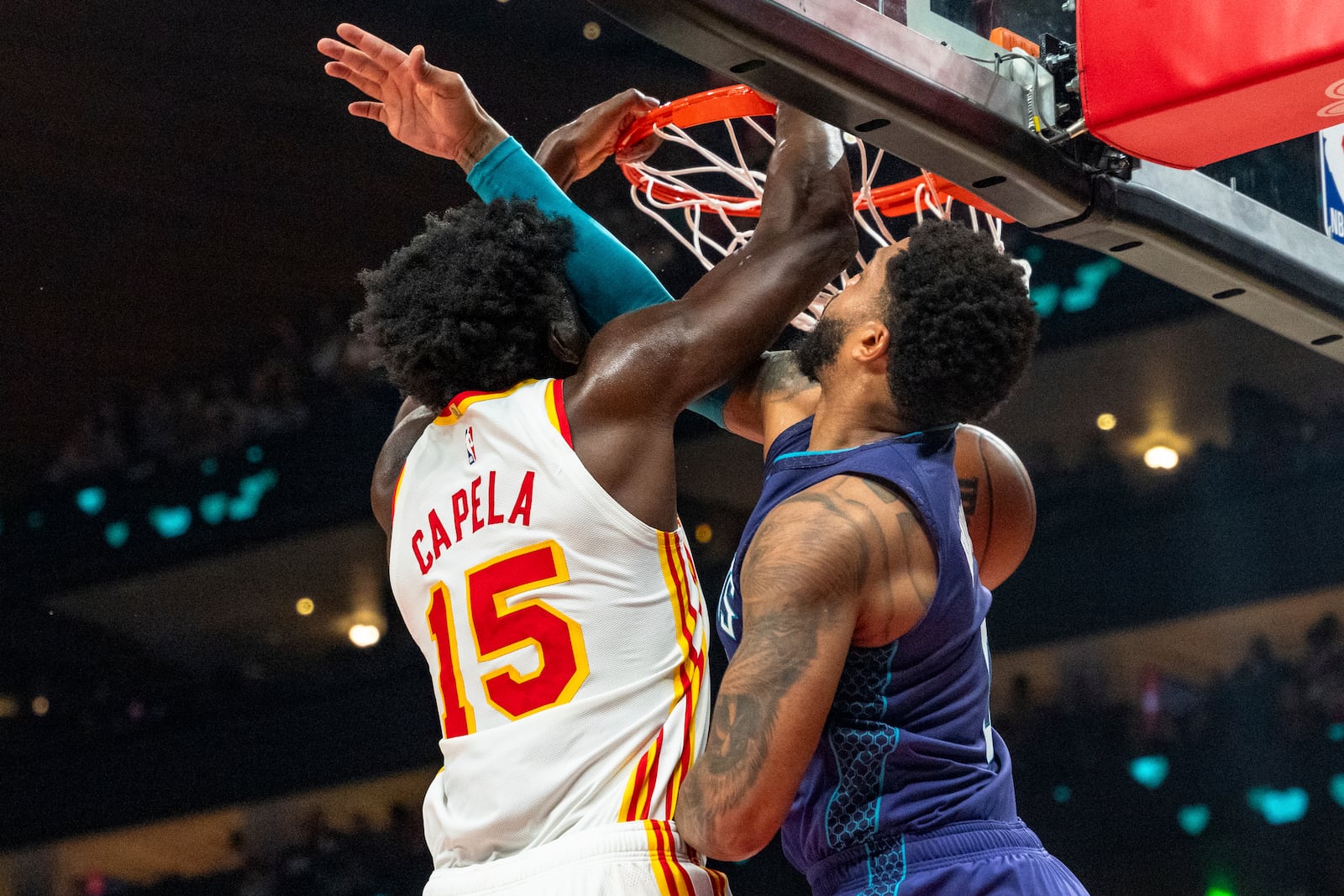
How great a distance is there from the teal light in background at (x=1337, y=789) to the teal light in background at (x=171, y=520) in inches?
151

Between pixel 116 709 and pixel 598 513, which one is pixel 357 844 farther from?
pixel 598 513

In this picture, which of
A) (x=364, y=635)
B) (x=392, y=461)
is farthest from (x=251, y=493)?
(x=392, y=461)

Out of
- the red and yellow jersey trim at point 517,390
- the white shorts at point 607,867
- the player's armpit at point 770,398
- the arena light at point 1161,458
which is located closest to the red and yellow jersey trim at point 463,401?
the red and yellow jersey trim at point 517,390

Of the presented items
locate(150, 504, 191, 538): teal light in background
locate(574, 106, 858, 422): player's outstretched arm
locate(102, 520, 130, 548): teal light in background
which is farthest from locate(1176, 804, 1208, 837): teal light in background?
locate(102, 520, 130, 548): teal light in background

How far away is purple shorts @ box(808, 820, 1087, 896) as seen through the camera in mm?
1589

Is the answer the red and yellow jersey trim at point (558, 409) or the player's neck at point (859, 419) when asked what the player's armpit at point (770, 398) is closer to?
the player's neck at point (859, 419)

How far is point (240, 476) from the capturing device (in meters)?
4.93

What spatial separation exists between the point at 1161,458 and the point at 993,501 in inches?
112

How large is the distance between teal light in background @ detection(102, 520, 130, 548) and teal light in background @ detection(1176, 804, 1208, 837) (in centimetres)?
365

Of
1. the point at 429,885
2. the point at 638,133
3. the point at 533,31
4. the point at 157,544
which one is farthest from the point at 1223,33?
the point at 157,544

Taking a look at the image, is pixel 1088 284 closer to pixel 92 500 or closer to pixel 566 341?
pixel 566 341

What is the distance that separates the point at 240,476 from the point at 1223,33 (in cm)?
392

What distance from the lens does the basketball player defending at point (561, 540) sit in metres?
1.71

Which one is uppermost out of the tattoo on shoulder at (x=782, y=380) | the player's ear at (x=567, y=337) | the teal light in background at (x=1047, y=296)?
the player's ear at (x=567, y=337)
